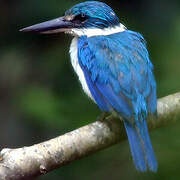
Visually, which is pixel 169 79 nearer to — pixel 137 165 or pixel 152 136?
pixel 152 136

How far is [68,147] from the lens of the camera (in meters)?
3.66

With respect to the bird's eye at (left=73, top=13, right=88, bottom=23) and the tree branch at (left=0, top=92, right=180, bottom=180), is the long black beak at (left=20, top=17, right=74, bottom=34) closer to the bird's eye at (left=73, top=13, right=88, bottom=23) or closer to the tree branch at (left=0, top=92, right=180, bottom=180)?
the bird's eye at (left=73, top=13, right=88, bottom=23)

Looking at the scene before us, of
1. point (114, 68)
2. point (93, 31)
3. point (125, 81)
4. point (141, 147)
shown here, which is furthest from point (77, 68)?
point (141, 147)

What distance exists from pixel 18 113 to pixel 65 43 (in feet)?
2.65

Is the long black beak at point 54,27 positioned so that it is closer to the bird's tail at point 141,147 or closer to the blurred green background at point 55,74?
the blurred green background at point 55,74

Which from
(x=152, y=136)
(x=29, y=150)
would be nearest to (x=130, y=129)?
(x=152, y=136)

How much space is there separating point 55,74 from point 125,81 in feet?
5.29

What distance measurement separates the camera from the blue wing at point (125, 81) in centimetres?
388

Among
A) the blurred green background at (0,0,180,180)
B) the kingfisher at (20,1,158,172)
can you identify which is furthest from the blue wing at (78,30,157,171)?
the blurred green background at (0,0,180,180)

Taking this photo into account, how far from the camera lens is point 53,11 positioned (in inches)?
209

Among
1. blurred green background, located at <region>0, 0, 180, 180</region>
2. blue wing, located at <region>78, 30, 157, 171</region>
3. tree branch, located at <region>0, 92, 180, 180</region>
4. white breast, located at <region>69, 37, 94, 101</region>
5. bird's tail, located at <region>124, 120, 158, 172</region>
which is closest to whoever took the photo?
tree branch, located at <region>0, 92, 180, 180</region>

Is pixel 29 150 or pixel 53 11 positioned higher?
pixel 53 11

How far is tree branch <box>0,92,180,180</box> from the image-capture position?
11.1 ft

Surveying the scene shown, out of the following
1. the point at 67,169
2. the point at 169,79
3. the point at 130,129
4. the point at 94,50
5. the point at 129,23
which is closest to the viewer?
the point at 130,129
